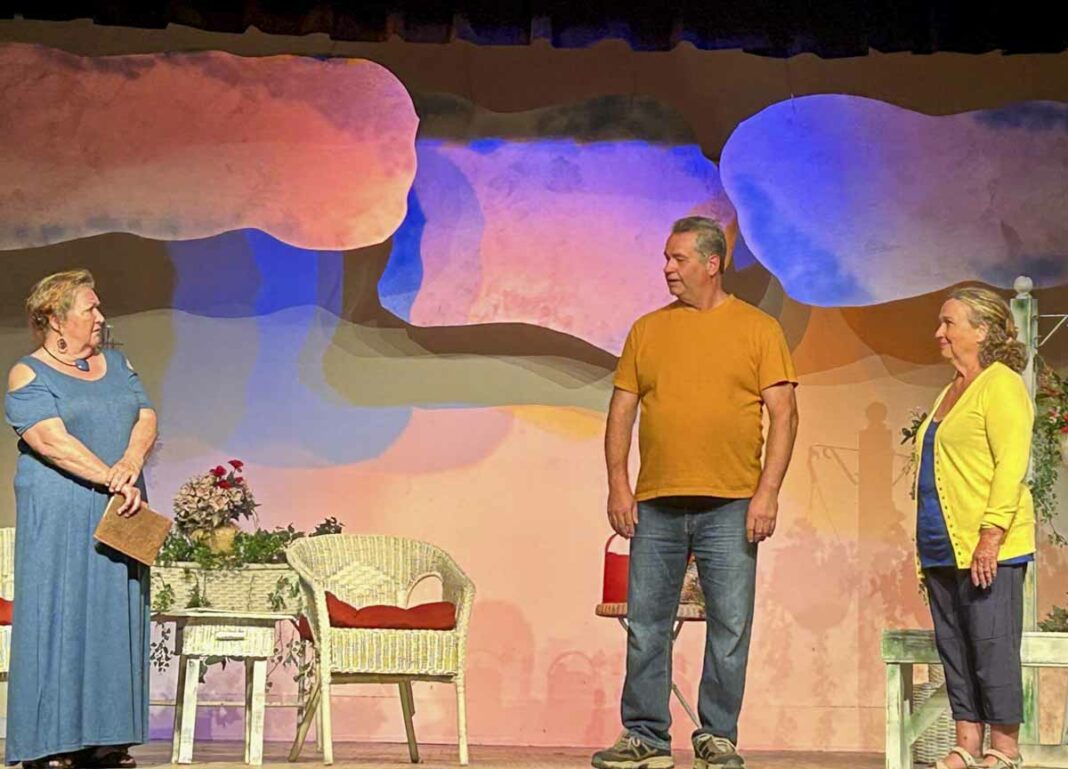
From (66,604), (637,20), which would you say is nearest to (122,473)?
(66,604)

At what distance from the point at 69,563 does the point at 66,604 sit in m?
0.12

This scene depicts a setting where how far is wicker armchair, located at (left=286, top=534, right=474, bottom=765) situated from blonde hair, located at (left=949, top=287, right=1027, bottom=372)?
75.9 inches

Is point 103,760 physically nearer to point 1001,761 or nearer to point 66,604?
point 66,604

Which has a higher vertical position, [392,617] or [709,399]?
[709,399]

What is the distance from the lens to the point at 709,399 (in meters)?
4.38

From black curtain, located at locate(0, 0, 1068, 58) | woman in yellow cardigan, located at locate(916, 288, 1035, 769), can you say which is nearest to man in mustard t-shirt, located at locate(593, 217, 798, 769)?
woman in yellow cardigan, located at locate(916, 288, 1035, 769)

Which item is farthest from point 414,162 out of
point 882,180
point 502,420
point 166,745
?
point 166,745

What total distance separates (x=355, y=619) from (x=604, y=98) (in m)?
2.89

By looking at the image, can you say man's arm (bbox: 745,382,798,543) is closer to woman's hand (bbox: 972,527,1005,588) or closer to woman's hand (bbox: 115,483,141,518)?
woman's hand (bbox: 972,527,1005,588)

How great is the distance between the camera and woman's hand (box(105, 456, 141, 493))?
4.54 meters

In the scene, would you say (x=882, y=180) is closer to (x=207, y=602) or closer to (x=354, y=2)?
(x=354, y=2)

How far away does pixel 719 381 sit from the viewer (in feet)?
14.4

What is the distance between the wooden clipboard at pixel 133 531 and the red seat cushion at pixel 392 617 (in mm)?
788

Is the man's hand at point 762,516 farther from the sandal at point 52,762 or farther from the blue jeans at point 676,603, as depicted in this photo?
the sandal at point 52,762
